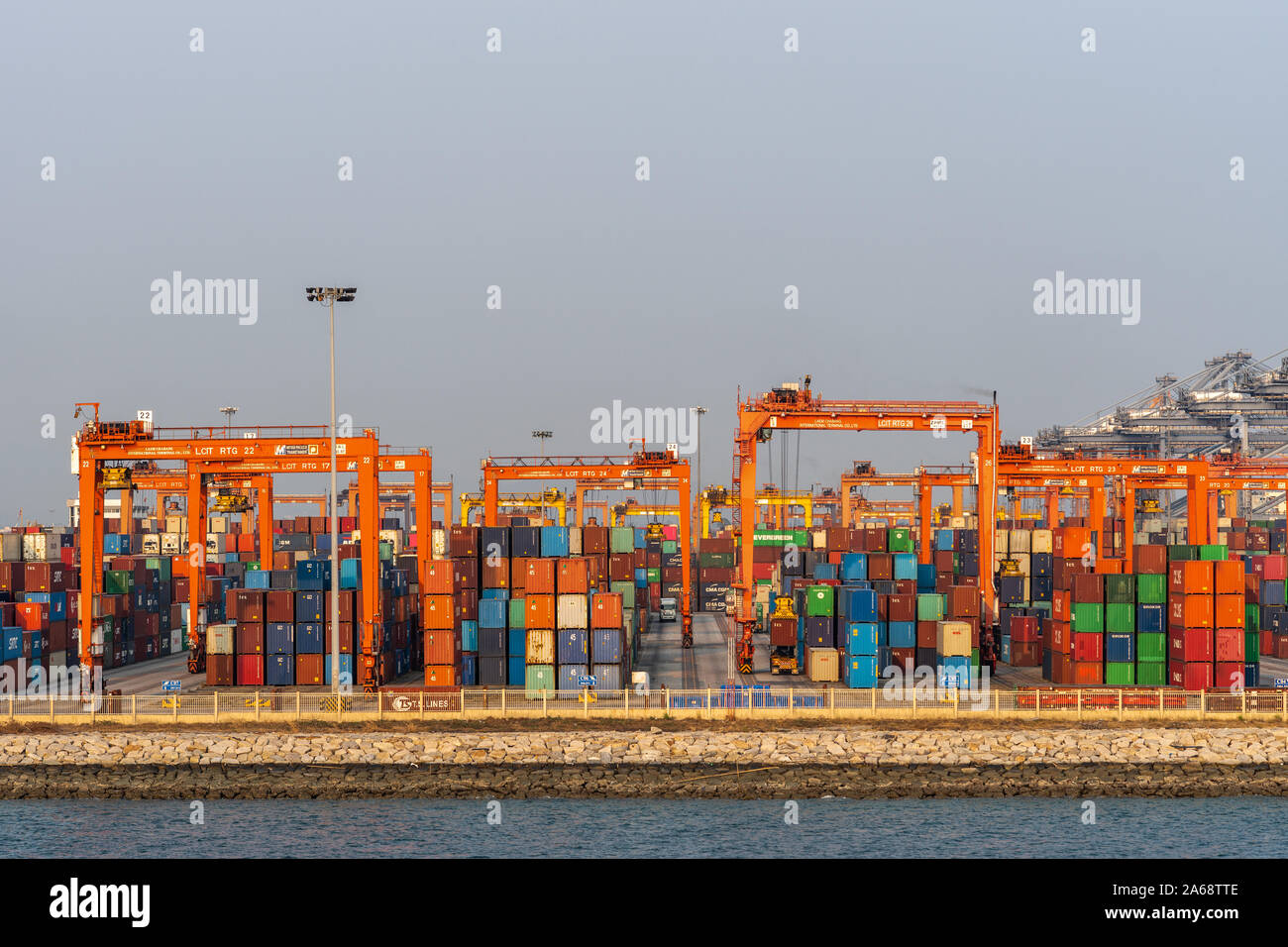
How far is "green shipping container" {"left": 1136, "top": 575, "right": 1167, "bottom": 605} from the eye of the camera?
5128cm

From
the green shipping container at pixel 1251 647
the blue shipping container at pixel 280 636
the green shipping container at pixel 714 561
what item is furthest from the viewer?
the green shipping container at pixel 714 561

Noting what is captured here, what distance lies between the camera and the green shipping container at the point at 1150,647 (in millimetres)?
51625

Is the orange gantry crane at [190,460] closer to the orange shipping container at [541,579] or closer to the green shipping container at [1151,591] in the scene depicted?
the orange shipping container at [541,579]

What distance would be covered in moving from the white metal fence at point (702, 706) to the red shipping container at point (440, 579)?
4.93 meters

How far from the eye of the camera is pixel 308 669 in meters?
53.3

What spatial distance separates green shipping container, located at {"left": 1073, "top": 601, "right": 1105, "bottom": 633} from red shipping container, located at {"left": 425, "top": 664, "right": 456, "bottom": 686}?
26.5 m

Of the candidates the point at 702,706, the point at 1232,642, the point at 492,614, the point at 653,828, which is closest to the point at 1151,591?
the point at 1232,642

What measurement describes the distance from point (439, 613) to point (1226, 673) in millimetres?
32138

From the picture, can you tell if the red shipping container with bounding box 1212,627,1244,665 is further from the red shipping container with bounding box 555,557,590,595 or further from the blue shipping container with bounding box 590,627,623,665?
the red shipping container with bounding box 555,557,590,595

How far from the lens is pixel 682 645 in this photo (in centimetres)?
7400

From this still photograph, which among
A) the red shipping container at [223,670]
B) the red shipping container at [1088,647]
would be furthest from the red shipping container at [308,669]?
the red shipping container at [1088,647]

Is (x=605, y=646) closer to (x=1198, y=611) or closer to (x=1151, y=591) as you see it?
(x=1151, y=591)
